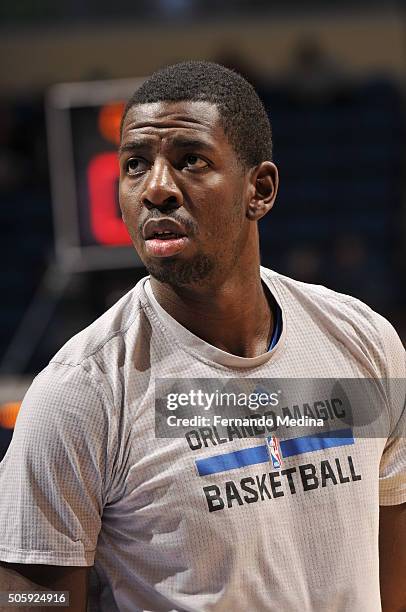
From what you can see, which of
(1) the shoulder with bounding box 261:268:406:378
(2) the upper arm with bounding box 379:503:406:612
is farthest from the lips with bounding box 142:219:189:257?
(2) the upper arm with bounding box 379:503:406:612

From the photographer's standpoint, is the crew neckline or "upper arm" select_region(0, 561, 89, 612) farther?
the crew neckline

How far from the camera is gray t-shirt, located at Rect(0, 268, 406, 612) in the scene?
105cm

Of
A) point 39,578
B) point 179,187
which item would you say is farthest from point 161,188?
point 39,578

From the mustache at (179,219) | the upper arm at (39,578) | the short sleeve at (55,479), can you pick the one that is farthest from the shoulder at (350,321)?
the upper arm at (39,578)

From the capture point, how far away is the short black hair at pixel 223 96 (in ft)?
3.67

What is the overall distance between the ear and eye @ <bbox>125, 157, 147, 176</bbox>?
14 centimetres

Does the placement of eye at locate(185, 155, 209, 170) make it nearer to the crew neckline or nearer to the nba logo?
the crew neckline

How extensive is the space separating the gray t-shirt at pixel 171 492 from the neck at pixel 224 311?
0.02 meters

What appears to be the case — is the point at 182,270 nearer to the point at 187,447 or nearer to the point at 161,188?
the point at 161,188

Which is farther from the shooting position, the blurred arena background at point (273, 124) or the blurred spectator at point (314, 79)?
the blurred spectator at point (314, 79)

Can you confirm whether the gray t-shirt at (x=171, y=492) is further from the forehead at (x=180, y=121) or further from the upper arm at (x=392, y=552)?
the forehead at (x=180, y=121)

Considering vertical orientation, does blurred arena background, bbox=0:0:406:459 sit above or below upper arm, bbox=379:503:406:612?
above

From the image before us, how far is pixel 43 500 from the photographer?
3.43 feet

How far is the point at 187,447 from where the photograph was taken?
1.09 m
